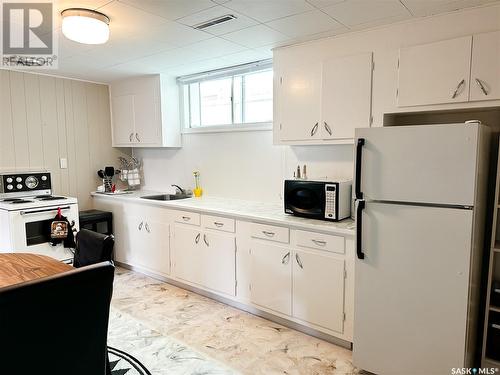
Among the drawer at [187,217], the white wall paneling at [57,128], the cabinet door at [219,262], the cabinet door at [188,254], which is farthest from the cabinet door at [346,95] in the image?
the white wall paneling at [57,128]

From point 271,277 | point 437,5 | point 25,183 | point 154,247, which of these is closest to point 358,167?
point 437,5

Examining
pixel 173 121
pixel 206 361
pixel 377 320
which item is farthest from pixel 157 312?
pixel 173 121

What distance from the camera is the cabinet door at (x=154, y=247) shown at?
11.7 feet

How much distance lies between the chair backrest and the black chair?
70 cm

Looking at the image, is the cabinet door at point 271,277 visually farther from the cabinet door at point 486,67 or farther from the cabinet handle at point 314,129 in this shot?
the cabinet door at point 486,67

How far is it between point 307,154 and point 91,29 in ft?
6.24

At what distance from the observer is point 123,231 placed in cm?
404

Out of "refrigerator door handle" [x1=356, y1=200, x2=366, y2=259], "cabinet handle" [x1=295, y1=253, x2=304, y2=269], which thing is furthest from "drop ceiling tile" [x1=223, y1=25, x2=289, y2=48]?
"cabinet handle" [x1=295, y1=253, x2=304, y2=269]

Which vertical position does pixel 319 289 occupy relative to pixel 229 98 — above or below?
below

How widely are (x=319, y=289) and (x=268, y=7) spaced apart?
189cm

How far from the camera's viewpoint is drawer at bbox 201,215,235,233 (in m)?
2.99

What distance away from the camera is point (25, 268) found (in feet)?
6.22

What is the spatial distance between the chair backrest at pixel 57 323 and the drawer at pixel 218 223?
180 centimetres

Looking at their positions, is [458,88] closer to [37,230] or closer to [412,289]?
[412,289]
